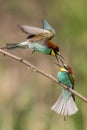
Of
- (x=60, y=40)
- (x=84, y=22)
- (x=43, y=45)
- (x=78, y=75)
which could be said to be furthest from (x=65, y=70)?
(x=84, y=22)

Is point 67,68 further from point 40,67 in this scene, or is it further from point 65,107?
point 40,67

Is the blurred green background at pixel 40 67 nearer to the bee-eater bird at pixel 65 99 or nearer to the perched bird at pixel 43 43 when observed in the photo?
the bee-eater bird at pixel 65 99

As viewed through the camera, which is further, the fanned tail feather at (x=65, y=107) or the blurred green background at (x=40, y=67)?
the blurred green background at (x=40, y=67)

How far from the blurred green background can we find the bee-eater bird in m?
0.08

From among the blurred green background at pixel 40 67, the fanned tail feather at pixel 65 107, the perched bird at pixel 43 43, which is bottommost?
Answer: the fanned tail feather at pixel 65 107

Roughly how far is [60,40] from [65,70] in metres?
2.57

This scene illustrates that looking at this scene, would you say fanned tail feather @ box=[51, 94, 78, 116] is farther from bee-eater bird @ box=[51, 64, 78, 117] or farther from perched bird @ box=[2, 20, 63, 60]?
perched bird @ box=[2, 20, 63, 60]

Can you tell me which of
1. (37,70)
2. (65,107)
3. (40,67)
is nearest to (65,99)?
(65,107)

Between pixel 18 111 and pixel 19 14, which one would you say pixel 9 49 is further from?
pixel 19 14

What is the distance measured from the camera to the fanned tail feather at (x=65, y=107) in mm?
1491

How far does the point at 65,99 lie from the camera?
1.56m

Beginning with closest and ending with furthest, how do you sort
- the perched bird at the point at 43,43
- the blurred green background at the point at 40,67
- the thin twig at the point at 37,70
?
the thin twig at the point at 37,70, the perched bird at the point at 43,43, the blurred green background at the point at 40,67

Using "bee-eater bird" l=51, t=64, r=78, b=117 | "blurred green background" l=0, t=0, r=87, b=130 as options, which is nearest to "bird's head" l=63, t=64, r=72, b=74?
"bee-eater bird" l=51, t=64, r=78, b=117

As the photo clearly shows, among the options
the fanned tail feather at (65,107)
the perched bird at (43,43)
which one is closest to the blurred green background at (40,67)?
the fanned tail feather at (65,107)
